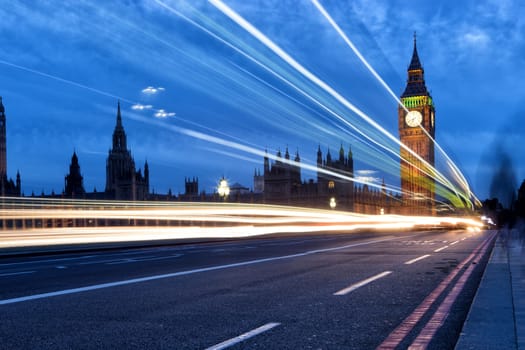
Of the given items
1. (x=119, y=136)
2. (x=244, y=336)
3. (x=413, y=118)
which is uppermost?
(x=413, y=118)

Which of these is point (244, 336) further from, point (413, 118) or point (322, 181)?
point (413, 118)

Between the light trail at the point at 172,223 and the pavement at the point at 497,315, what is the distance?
1973cm

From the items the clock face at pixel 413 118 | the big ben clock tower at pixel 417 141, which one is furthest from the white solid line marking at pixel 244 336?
the clock face at pixel 413 118

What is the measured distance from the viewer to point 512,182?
13.6 metres

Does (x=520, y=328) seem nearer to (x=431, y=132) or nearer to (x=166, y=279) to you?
(x=166, y=279)

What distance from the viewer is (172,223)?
70125 mm

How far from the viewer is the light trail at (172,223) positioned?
28.1 m

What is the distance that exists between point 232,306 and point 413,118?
156 m

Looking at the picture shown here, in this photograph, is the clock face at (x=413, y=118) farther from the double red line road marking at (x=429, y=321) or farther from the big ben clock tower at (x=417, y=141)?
the double red line road marking at (x=429, y=321)

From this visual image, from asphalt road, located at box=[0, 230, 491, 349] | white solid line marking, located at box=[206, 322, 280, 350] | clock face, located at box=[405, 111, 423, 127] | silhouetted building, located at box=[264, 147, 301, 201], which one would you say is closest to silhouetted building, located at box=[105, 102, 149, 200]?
silhouetted building, located at box=[264, 147, 301, 201]

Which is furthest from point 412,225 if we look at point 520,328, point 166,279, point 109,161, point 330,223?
point 109,161

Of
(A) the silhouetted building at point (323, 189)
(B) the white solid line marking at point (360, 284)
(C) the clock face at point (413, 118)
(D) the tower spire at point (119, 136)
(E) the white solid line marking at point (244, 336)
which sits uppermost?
(C) the clock face at point (413, 118)

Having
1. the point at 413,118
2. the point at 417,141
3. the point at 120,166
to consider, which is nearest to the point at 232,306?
the point at 120,166

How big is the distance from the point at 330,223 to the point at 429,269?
42.1 meters
